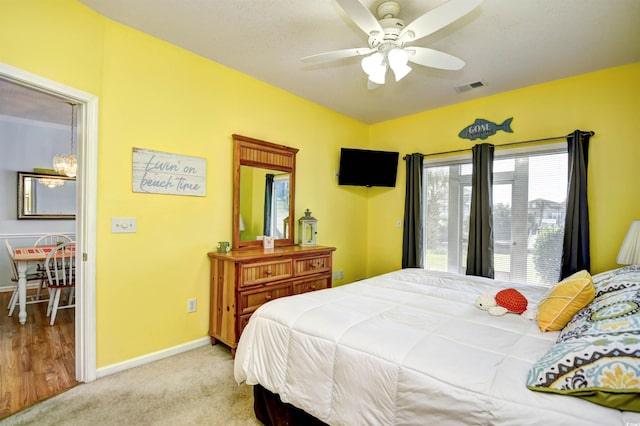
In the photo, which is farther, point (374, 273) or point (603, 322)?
point (374, 273)

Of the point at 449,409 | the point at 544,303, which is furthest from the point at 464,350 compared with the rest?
the point at 544,303

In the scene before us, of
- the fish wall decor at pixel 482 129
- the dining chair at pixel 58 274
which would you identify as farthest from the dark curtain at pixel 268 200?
the fish wall decor at pixel 482 129

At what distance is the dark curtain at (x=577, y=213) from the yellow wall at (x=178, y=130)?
5.4 inches

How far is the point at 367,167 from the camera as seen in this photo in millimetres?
4172

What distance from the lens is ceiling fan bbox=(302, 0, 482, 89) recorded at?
156 cm

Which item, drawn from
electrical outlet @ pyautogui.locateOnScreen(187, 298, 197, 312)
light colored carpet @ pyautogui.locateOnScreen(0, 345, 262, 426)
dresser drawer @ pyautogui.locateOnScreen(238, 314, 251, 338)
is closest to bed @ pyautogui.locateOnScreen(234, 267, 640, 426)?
light colored carpet @ pyautogui.locateOnScreen(0, 345, 262, 426)

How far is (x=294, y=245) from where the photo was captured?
11.6 feet

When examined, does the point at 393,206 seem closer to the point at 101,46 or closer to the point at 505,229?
the point at 505,229

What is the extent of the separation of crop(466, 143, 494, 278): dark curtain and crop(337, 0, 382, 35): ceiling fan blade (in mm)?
2292

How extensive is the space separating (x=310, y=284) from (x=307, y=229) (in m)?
0.72

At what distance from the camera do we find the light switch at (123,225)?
2.28m

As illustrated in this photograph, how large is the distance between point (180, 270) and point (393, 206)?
2.95 metres

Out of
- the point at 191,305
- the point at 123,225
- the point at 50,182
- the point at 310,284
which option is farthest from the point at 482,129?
the point at 50,182

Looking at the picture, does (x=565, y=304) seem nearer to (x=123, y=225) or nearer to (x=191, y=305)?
(x=191, y=305)
